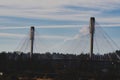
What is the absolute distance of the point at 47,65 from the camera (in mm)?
111250

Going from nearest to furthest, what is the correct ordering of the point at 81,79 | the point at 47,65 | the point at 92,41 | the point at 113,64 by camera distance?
the point at 81,79, the point at 92,41, the point at 113,64, the point at 47,65

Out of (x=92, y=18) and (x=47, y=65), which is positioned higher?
(x=92, y=18)

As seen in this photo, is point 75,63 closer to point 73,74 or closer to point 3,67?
point 3,67

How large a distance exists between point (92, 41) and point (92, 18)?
640 centimetres

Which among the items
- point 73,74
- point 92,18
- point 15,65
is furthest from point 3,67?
point 73,74

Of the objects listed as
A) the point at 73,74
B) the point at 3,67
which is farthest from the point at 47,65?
the point at 73,74

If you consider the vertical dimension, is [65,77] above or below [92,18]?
below

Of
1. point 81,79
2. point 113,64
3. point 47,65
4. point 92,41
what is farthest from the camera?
point 47,65

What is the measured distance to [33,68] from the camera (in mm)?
109562

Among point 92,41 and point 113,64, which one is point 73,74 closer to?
point 92,41

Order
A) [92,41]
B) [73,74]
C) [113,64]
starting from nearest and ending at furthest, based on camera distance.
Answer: [73,74]
[92,41]
[113,64]

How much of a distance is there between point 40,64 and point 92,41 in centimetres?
2223

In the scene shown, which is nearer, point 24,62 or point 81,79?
point 81,79

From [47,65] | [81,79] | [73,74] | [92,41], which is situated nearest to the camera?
[81,79]
